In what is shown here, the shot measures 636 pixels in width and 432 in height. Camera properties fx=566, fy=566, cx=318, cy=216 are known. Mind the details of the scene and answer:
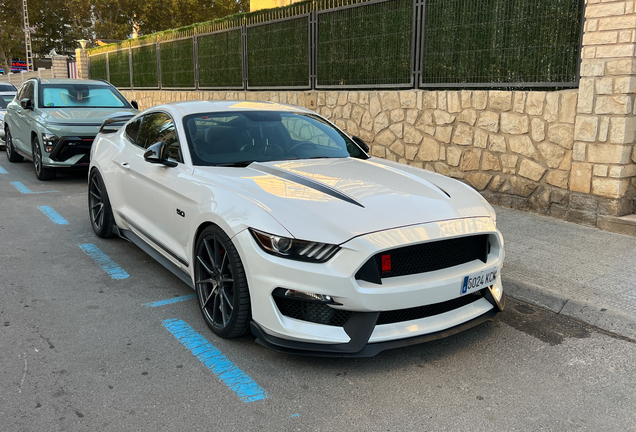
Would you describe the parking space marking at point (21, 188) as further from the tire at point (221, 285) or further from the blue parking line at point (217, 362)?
the tire at point (221, 285)


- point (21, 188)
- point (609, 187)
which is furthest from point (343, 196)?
point (21, 188)

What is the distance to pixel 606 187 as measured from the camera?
6531 millimetres

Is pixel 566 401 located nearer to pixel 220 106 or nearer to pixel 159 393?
pixel 159 393

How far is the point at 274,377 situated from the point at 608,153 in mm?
5059

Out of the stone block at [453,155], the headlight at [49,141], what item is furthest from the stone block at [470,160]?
the headlight at [49,141]

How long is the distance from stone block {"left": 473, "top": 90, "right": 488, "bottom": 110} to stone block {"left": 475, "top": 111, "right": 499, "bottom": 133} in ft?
0.36

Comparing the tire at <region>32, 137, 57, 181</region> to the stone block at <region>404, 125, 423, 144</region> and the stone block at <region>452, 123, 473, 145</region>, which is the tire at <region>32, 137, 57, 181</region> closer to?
the stone block at <region>404, 125, 423, 144</region>

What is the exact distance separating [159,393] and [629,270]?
4241 mm

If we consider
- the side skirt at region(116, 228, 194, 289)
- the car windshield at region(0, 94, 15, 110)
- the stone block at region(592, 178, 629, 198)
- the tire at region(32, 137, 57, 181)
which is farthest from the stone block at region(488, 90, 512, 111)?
the car windshield at region(0, 94, 15, 110)

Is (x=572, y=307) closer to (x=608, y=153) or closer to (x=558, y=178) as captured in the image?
(x=608, y=153)

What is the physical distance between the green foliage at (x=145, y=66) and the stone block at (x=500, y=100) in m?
13.6

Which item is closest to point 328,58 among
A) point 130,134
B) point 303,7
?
point 303,7

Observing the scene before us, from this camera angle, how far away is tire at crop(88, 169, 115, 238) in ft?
19.7

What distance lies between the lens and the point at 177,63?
56.0 feet
